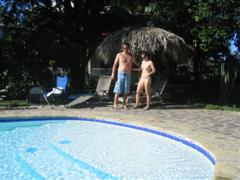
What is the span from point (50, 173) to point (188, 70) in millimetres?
23992

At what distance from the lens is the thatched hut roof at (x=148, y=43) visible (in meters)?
13.2

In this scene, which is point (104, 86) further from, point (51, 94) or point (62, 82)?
point (51, 94)

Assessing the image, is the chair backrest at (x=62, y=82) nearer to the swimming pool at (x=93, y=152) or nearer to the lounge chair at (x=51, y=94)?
the lounge chair at (x=51, y=94)

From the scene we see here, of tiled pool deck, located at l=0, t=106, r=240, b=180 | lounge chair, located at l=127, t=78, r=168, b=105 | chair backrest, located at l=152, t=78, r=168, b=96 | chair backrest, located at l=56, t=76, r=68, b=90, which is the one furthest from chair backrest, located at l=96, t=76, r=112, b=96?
chair backrest, located at l=152, t=78, r=168, b=96

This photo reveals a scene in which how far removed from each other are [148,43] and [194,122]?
4550 mm

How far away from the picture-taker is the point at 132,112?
11.0m

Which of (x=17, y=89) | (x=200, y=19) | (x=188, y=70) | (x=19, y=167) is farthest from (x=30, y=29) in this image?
(x=188, y=70)

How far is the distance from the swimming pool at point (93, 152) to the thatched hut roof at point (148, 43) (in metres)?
4.18

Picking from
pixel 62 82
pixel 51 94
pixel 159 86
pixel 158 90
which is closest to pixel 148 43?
pixel 159 86

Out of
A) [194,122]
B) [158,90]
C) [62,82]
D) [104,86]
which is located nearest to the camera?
[194,122]

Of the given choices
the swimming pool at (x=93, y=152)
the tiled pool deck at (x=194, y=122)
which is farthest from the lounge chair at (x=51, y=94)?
the swimming pool at (x=93, y=152)

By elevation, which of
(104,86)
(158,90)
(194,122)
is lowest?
(194,122)

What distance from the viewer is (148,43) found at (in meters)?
13.1

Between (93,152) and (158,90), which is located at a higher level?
(158,90)
